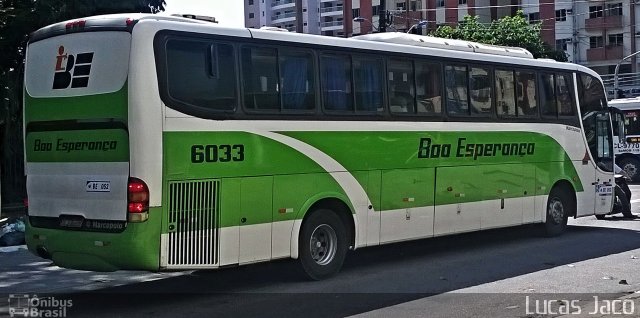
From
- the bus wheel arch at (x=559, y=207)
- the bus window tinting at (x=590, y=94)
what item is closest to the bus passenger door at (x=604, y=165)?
the bus window tinting at (x=590, y=94)

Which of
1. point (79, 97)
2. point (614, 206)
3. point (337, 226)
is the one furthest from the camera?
point (614, 206)

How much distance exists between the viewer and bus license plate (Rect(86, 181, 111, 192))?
29.9 ft

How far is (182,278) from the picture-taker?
1169 cm

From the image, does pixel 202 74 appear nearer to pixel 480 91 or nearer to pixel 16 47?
pixel 480 91

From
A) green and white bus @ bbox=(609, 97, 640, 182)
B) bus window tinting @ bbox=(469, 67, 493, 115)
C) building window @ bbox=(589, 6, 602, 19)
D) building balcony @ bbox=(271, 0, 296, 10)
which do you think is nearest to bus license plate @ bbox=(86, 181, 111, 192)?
bus window tinting @ bbox=(469, 67, 493, 115)

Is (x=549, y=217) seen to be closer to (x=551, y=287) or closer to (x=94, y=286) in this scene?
(x=551, y=287)

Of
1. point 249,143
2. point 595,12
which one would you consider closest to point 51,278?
point 249,143

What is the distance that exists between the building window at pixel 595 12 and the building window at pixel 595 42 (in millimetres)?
1565

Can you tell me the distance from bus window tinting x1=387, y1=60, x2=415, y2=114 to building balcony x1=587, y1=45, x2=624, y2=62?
5173 centimetres

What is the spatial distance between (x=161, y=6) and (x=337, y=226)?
13.7 metres

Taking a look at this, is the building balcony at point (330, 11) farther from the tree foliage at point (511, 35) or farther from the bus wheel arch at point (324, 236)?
the bus wheel arch at point (324, 236)

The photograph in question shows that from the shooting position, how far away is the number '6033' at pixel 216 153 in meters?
9.47

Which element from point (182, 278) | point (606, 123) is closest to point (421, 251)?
point (182, 278)

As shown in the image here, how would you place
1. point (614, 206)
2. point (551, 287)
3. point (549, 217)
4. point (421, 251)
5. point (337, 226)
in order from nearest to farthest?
point (551, 287)
point (337, 226)
point (421, 251)
point (549, 217)
point (614, 206)
